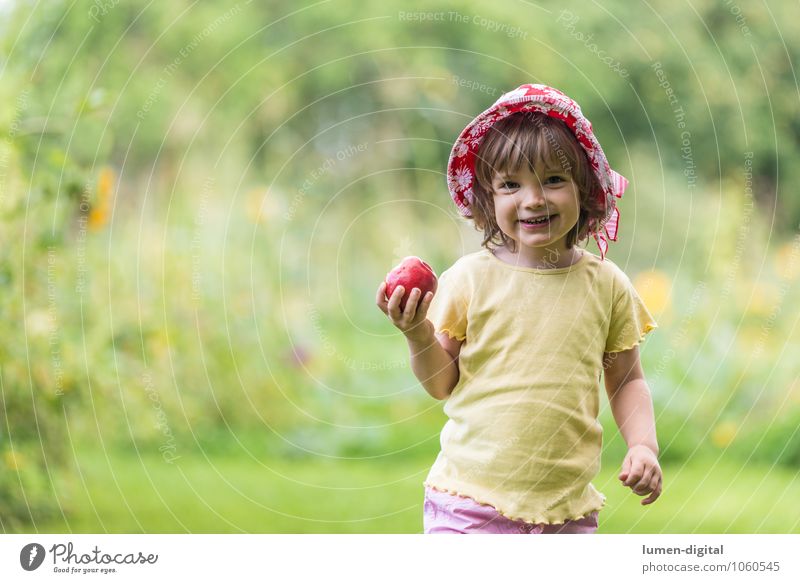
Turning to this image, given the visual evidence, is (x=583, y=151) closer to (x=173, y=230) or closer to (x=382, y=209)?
(x=173, y=230)

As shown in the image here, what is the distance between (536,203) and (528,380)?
275 millimetres

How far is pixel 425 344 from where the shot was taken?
1632mm

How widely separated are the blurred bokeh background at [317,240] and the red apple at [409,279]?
4.12 feet

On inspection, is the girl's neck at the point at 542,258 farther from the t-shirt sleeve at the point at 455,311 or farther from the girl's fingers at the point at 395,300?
the girl's fingers at the point at 395,300

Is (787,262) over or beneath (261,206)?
beneath

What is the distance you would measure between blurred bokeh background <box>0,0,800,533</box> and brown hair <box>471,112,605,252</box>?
3.91 feet

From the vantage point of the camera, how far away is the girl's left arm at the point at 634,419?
5.42ft

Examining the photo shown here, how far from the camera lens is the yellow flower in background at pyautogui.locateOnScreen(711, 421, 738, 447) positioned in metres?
3.58

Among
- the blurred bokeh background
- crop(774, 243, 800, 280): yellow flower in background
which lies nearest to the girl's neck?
the blurred bokeh background

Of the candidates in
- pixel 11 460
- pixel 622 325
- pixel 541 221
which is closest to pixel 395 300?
pixel 541 221

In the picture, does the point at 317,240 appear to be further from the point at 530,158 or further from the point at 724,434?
the point at 530,158

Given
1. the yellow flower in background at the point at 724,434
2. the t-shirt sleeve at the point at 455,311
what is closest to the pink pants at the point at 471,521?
the t-shirt sleeve at the point at 455,311

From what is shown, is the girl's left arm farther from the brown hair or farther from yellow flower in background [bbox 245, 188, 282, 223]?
yellow flower in background [bbox 245, 188, 282, 223]

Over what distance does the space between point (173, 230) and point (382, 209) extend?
990 mm
